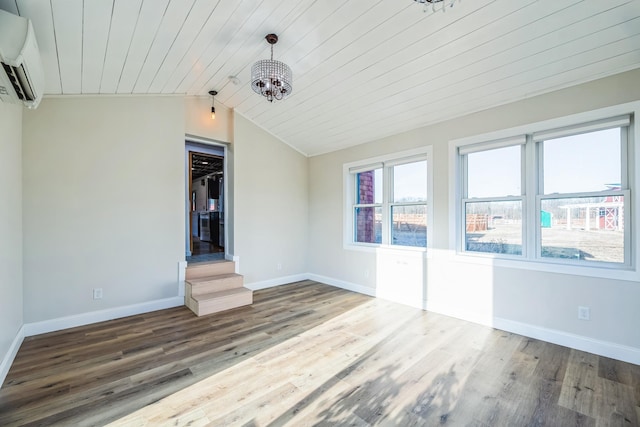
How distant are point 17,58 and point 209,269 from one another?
10.2ft

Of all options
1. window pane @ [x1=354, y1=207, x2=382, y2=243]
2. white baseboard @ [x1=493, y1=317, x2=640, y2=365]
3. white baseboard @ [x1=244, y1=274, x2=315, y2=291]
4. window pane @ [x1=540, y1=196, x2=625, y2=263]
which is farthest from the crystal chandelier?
white baseboard @ [x1=493, y1=317, x2=640, y2=365]

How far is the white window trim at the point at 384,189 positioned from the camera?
3.81m

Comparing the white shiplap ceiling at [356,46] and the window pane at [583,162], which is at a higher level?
the white shiplap ceiling at [356,46]

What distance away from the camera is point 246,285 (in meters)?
4.71

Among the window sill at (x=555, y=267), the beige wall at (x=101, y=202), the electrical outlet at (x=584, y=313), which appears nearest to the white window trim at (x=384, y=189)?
the window sill at (x=555, y=267)

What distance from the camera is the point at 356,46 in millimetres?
2738

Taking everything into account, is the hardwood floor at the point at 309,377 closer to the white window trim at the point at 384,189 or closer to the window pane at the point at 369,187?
the white window trim at the point at 384,189

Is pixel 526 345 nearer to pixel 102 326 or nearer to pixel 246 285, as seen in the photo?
pixel 246 285

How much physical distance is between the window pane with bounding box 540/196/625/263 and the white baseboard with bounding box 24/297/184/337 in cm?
463

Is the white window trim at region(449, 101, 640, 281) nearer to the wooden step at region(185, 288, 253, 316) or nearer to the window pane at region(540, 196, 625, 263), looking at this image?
the window pane at region(540, 196, 625, 263)

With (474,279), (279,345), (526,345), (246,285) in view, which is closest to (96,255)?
(246,285)

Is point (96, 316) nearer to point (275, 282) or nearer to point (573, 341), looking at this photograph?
point (275, 282)

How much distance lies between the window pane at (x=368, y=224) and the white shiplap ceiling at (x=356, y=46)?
1692mm

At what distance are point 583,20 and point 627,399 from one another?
2.80 metres
